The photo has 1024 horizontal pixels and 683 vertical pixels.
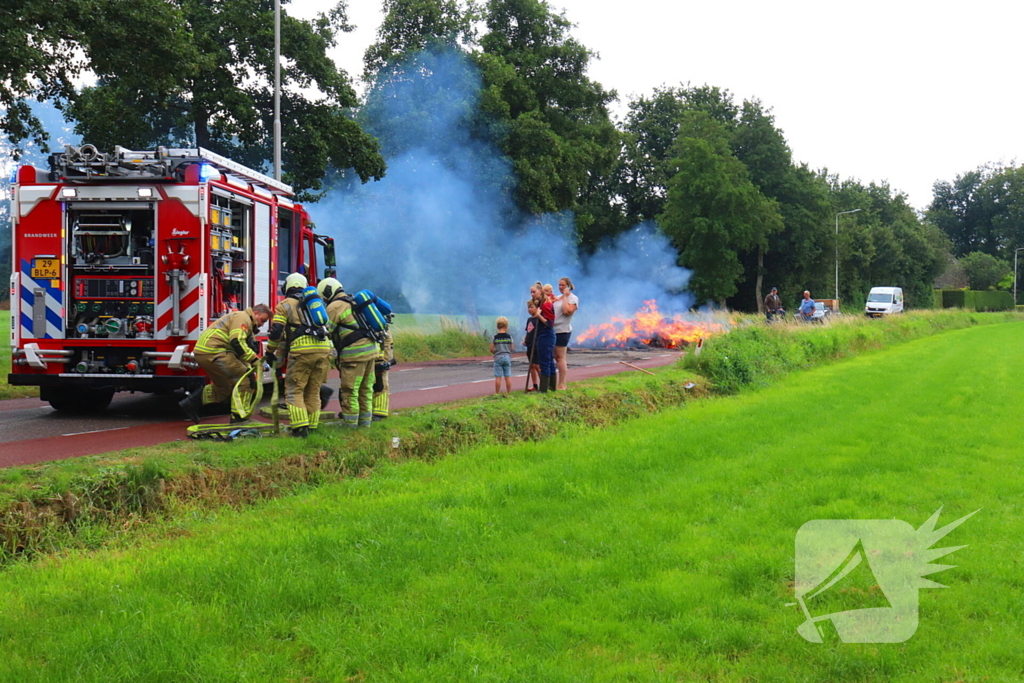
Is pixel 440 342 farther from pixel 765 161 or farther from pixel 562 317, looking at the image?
pixel 765 161

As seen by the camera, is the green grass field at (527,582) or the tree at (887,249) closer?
the green grass field at (527,582)

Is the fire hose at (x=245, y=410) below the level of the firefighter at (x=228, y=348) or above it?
below

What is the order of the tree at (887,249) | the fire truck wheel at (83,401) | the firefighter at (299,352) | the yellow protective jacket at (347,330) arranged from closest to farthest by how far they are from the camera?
the firefighter at (299,352), the yellow protective jacket at (347,330), the fire truck wheel at (83,401), the tree at (887,249)

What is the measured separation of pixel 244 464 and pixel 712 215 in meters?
47.1

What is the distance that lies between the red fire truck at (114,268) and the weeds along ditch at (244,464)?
311 centimetres

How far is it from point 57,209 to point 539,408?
6.75 m

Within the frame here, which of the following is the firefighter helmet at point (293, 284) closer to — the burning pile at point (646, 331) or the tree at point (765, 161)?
the burning pile at point (646, 331)

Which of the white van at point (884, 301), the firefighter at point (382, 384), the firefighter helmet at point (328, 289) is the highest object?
the white van at point (884, 301)

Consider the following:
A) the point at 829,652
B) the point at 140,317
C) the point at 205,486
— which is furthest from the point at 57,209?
the point at 829,652

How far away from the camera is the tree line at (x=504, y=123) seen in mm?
17297

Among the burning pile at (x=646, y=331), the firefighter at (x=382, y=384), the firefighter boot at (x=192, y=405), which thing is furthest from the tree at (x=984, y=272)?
the firefighter boot at (x=192, y=405)

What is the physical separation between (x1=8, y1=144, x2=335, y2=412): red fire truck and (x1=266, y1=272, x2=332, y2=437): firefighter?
8.54ft

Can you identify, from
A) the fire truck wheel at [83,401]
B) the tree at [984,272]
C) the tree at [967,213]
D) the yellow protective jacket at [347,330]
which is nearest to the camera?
the yellow protective jacket at [347,330]

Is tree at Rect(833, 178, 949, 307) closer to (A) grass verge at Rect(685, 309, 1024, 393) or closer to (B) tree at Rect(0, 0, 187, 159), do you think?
(A) grass verge at Rect(685, 309, 1024, 393)
